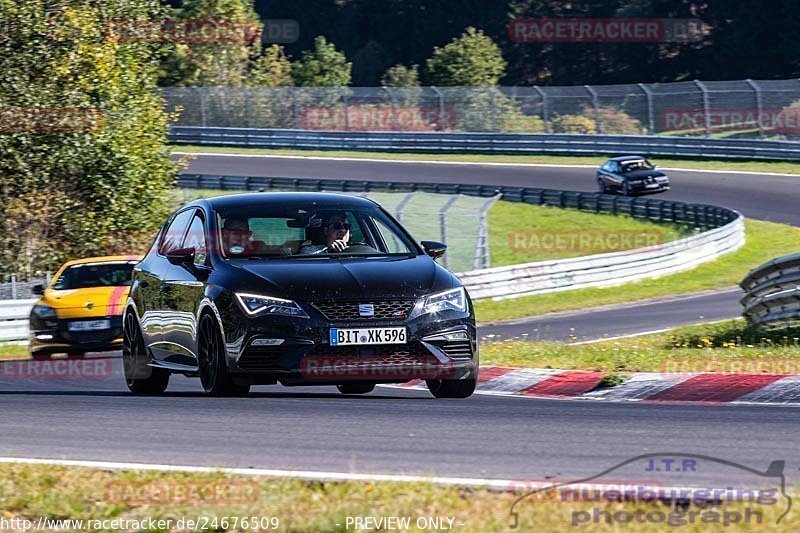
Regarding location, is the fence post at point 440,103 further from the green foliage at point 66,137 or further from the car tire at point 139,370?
the car tire at point 139,370

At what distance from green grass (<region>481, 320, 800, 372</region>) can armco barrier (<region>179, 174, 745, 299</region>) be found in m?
12.2

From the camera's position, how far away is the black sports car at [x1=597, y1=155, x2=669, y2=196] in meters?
41.9

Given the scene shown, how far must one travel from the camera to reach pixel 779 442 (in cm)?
691

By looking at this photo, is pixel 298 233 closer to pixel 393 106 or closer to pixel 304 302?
pixel 304 302

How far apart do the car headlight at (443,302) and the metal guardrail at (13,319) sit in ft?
42.5

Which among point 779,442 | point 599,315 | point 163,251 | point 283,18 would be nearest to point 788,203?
point 599,315

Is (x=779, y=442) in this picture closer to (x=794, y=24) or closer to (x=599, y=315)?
(x=599, y=315)

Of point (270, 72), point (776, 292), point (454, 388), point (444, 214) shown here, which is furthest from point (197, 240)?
point (270, 72)

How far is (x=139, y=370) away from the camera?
443 inches

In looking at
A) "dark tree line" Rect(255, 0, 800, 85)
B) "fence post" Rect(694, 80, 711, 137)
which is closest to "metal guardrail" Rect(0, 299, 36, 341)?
"fence post" Rect(694, 80, 711, 137)

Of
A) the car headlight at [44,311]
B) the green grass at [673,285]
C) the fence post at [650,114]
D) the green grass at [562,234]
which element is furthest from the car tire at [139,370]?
the fence post at [650,114]

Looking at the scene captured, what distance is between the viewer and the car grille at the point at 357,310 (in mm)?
8852

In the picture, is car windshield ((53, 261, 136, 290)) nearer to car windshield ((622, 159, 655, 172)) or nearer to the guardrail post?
car windshield ((622, 159, 655, 172))

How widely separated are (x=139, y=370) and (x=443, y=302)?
3.35 meters
